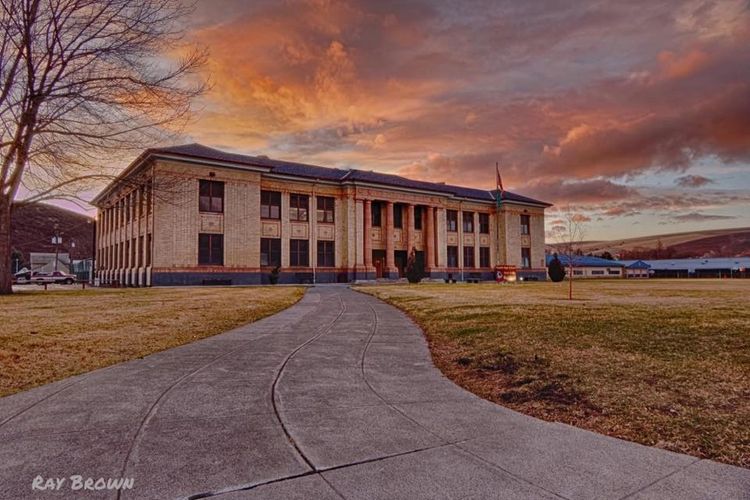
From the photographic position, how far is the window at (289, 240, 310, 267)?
4362 centimetres

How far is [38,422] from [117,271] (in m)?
47.4

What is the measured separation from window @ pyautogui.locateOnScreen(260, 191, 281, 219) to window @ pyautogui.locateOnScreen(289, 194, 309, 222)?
4.52ft

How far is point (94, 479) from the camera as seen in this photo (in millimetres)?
3258

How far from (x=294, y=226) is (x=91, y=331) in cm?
3338

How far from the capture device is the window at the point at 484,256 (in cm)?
5978

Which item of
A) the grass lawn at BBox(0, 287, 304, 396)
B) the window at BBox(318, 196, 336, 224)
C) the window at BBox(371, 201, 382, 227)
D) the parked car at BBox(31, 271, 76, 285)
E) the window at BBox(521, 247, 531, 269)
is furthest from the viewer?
the window at BBox(521, 247, 531, 269)

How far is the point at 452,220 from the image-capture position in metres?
57.1

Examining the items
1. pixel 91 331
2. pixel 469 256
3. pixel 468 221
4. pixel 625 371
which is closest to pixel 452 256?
pixel 469 256

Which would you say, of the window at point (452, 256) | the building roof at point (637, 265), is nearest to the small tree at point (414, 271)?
the window at point (452, 256)

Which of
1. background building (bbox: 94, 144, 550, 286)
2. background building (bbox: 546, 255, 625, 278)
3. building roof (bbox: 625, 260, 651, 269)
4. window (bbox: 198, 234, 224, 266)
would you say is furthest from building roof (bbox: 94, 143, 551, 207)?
building roof (bbox: 625, 260, 651, 269)

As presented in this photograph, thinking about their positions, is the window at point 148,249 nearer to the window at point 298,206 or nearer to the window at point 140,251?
the window at point 140,251

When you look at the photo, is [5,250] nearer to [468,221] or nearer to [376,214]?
[376,214]

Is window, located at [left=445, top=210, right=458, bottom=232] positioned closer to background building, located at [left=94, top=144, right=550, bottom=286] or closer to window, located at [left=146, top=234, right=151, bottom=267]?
background building, located at [left=94, top=144, right=550, bottom=286]

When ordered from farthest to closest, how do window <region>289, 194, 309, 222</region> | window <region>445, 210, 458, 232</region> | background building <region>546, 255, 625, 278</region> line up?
background building <region>546, 255, 625, 278</region>, window <region>445, 210, 458, 232</region>, window <region>289, 194, 309, 222</region>
